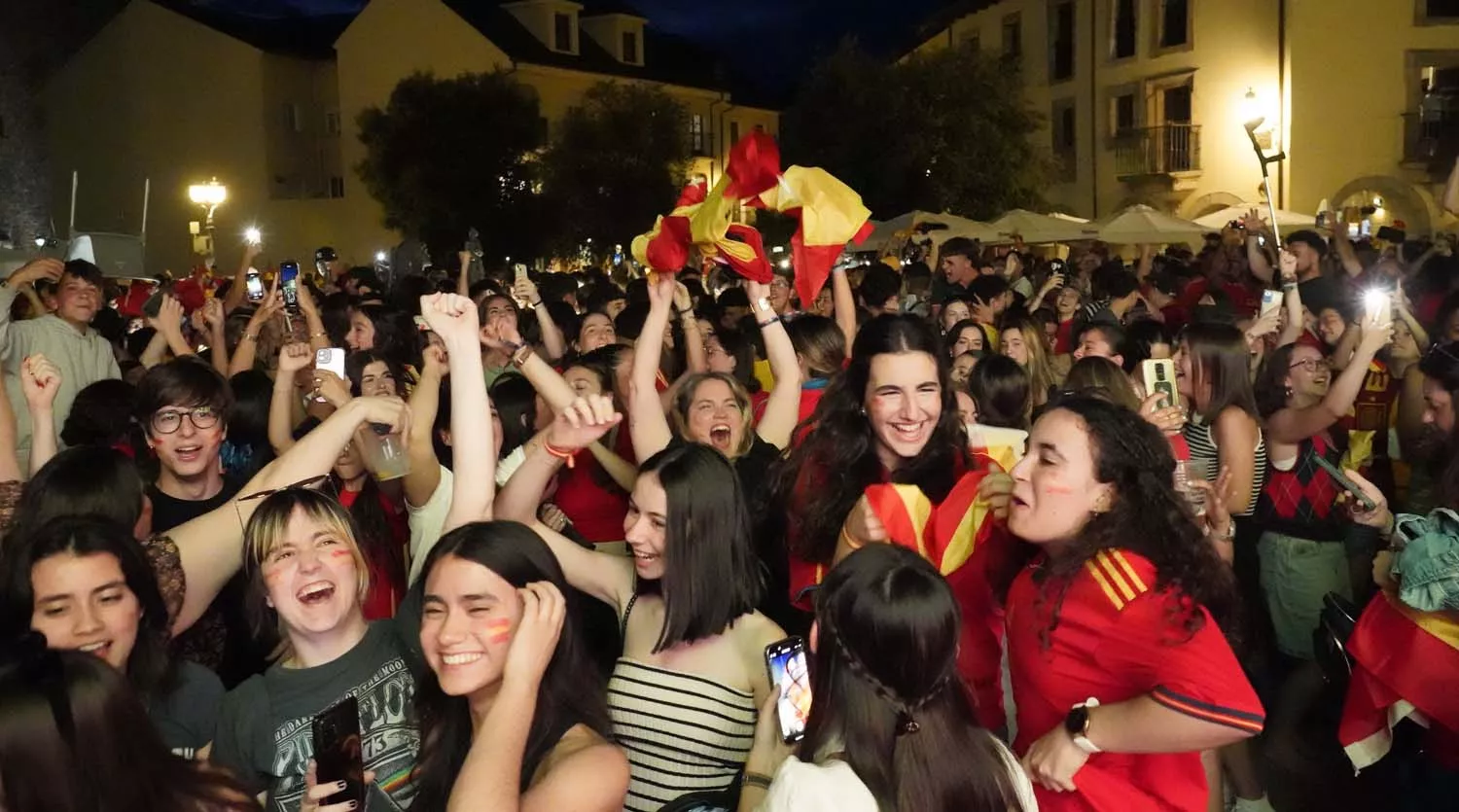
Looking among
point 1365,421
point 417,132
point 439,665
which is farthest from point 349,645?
point 417,132

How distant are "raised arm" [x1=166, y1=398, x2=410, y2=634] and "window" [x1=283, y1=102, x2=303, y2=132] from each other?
41.3 m

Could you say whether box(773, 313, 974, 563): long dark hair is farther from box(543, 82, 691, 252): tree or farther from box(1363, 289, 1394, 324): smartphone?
box(543, 82, 691, 252): tree

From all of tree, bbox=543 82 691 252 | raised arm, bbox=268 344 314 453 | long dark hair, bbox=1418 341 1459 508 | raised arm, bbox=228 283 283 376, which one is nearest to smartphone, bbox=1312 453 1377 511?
long dark hair, bbox=1418 341 1459 508

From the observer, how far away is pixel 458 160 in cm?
3262

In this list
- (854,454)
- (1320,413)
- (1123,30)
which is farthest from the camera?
(1123,30)

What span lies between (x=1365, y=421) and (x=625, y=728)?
5.16 meters

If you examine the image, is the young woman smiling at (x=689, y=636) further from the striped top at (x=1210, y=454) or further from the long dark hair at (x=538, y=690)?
the striped top at (x=1210, y=454)

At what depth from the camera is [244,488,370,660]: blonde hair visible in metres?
3.20

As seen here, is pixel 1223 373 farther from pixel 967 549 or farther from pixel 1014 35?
pixel 1014 35

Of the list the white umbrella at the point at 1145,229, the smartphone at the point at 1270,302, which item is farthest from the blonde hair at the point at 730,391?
the white umbrella at the point at 1145,229

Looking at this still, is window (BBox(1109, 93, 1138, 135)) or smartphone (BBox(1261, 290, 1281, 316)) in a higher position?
window (BBox(1109, 93, 1138, 135))

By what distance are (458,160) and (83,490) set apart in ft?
99.1

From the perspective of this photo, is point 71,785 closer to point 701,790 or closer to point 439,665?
point 439,665

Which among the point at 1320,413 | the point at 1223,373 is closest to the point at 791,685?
the point at 1223,373
